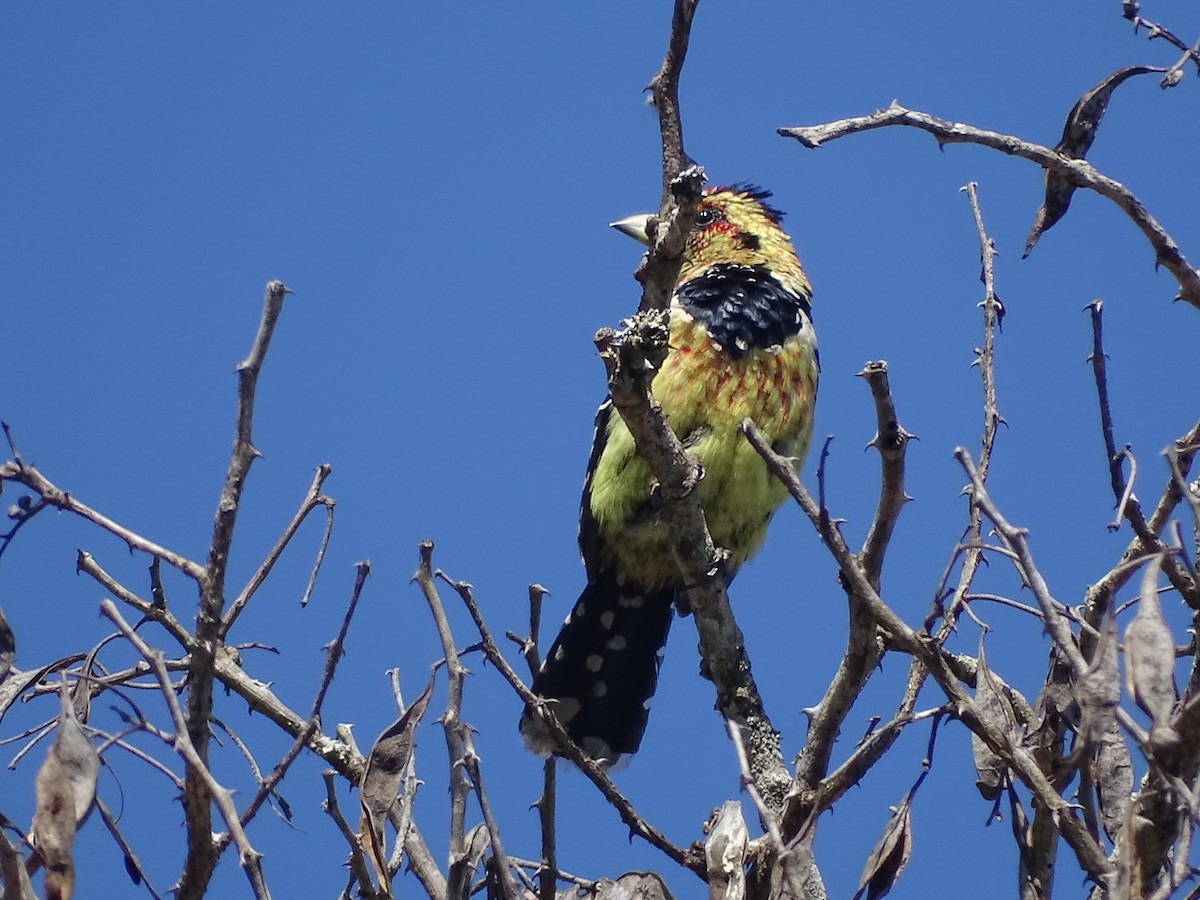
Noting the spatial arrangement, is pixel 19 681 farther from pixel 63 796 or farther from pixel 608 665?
pixel 608 665

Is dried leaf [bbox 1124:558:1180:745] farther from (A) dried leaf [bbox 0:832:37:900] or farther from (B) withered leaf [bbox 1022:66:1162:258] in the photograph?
(A) dried leaf [bbox 0:832:37:900]

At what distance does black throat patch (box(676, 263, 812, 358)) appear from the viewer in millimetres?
4203

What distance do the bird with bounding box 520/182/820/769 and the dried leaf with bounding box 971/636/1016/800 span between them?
184cm

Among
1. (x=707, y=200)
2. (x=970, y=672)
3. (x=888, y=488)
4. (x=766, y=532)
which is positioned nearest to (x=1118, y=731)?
(x=888, y=488)

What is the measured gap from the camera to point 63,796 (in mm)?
1691

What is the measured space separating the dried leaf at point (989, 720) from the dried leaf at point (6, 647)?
1309 millimetres

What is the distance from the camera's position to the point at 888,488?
2271mm

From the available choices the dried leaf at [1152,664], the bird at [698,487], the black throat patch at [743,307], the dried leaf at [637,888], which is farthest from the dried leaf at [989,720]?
the black throat patch at [743,307]

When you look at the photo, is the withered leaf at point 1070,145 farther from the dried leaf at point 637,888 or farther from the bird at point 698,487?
the bird at point 698,487

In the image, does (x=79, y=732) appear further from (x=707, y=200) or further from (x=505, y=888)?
(x=707, y=200)

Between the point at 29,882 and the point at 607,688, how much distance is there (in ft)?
9.26

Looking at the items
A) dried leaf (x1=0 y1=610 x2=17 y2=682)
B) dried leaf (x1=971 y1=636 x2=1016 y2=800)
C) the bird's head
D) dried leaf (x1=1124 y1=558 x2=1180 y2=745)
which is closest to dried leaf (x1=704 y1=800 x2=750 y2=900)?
dried leaf (x1=971 y1=636 x2=1016 y2=800)

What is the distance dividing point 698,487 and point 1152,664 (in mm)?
2482

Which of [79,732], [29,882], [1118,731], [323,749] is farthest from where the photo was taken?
[323,749]
